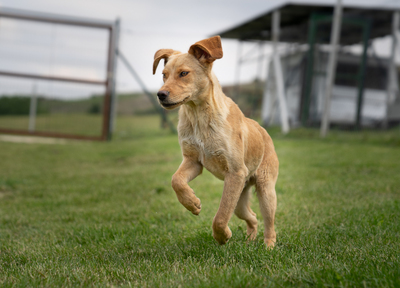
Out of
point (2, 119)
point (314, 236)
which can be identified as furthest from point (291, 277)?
point (2, 119)

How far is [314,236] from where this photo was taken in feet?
10.5

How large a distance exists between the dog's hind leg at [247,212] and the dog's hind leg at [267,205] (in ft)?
0.44

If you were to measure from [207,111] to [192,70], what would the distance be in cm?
32

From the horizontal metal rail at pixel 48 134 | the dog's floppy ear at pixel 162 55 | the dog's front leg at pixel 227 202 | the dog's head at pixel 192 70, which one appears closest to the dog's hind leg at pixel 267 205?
the dog's front leg at pixel 227 202

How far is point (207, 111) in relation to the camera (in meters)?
2.76

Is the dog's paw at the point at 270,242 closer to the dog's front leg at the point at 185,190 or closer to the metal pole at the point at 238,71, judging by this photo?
the dog's front leg at the point at 185,190

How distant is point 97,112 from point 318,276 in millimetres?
10931

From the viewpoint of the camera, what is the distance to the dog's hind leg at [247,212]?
3.26m

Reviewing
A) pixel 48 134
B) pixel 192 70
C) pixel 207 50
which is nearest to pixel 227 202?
pixel 192 70

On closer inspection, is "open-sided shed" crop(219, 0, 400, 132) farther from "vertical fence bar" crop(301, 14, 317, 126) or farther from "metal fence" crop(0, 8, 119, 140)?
"metal fence" crop(0, 8, 119, 140)

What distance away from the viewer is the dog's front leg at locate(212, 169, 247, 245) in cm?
271

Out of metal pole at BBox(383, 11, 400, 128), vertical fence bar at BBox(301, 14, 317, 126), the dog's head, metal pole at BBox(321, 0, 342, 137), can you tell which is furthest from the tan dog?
metal pole at BBox(383, 11, 400, 128)

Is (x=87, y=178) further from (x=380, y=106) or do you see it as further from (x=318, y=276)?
(x=380, y=106)

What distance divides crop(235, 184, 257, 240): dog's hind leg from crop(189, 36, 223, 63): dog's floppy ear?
1.21m
